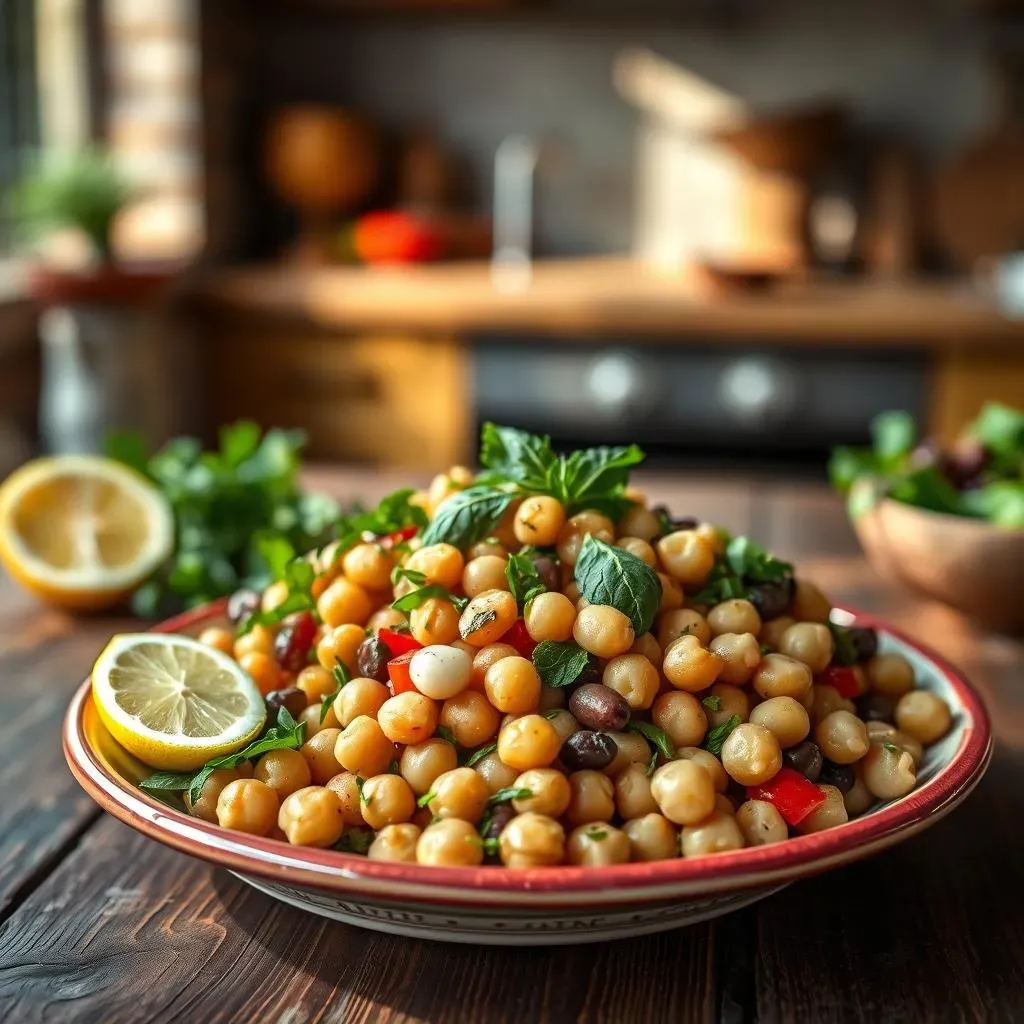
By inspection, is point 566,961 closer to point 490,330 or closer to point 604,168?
point 490,330

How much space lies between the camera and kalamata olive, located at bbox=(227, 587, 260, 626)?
3.09 feet

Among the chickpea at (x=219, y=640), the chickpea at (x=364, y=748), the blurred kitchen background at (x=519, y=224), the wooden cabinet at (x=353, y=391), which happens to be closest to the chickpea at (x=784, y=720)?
the chickpea at (x=364, y=748)

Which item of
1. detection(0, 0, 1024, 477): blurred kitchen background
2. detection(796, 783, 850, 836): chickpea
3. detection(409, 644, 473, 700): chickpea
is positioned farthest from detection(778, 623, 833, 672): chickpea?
detection(0, 0, 1024, 477): blurred kitchen background

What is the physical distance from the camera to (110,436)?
1305 millimetres

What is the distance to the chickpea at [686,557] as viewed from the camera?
2.64 feet

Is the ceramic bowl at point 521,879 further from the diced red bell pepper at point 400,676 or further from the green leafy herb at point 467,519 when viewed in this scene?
the green leafy herb at point 467,519

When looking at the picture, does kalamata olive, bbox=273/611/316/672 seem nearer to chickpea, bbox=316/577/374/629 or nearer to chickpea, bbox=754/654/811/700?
chickpea, bbox=316/577/374/629

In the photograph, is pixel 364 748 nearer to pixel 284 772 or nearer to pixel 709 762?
pixel 284 772

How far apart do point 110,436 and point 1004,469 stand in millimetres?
895

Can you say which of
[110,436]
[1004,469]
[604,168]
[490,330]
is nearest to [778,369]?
[490,330]

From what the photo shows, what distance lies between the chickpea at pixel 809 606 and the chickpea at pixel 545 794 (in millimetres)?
250

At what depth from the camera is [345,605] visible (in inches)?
32.0

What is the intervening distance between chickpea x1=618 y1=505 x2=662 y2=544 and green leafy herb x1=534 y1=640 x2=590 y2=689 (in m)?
0.13

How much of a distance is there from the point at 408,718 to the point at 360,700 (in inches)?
1.8
